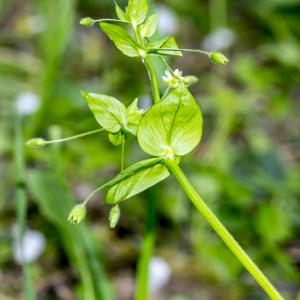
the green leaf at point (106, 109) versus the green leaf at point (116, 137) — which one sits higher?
the green leaf at point (106, 109)

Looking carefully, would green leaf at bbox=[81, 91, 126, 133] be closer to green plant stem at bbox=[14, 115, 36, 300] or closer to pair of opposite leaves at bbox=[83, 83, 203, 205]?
pair of opposite leaves at bbox=[83, 83, 203, 205]

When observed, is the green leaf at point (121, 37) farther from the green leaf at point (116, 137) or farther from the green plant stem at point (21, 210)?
the green plant stem at point (21, 210)

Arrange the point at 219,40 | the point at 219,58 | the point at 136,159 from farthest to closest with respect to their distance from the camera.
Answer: the point at 219,40
the point at 136,159
the point at 219,58

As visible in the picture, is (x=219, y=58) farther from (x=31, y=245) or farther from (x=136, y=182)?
(x=31, y=245)

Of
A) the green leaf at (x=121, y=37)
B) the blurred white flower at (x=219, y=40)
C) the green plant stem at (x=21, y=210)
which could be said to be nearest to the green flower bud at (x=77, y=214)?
the green leaf at (x=121, y=37)

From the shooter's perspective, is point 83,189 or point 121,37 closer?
point 121,37

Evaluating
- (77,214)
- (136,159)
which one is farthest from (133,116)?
(136,159)

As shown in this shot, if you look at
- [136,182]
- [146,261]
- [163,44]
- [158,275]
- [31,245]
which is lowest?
[158,275]
